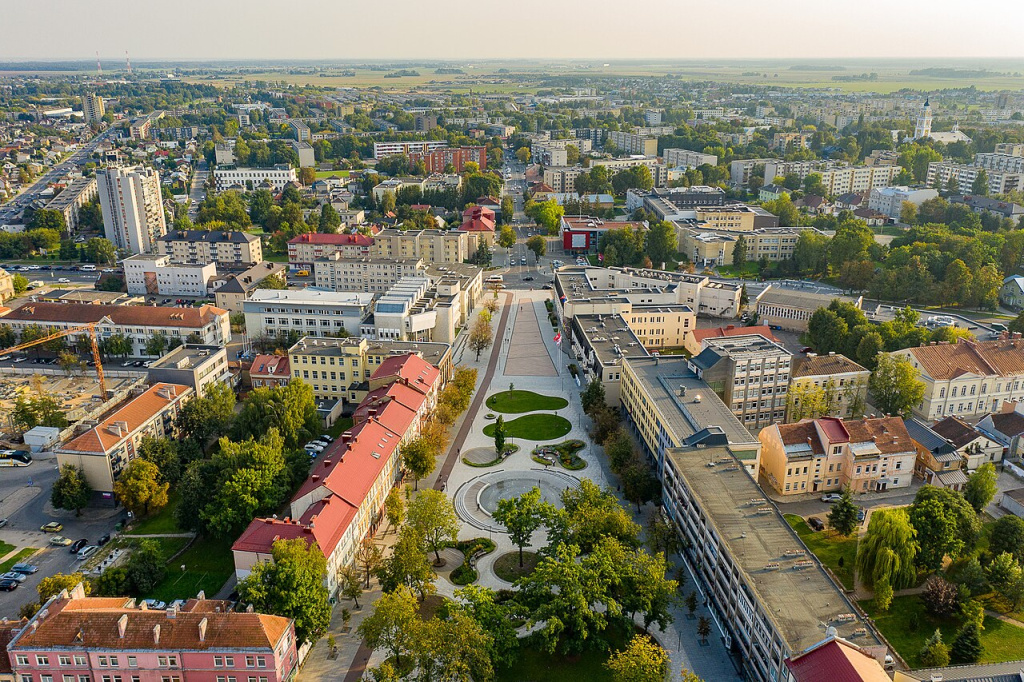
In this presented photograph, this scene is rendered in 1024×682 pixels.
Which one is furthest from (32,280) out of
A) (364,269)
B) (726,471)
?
(726,471)

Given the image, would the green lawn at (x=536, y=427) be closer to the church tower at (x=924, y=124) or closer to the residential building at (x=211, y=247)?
the residential building at (x=211, y=247)

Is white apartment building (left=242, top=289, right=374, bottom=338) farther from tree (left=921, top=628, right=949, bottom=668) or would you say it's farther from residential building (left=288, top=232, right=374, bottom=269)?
tree (left=921, top=628, right=949, bottom=668)

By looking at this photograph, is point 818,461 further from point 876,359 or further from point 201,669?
point 201,669

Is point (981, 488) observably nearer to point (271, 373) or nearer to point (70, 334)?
point (271, 373)

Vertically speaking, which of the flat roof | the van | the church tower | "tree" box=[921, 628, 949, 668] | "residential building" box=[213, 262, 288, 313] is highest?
the church tower

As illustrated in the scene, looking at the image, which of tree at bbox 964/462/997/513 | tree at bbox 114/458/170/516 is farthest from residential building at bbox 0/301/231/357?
tree at bbox 964/462/997/513

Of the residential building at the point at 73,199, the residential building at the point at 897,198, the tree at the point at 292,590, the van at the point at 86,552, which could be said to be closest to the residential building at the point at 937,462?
the tree at the point at 292,590
